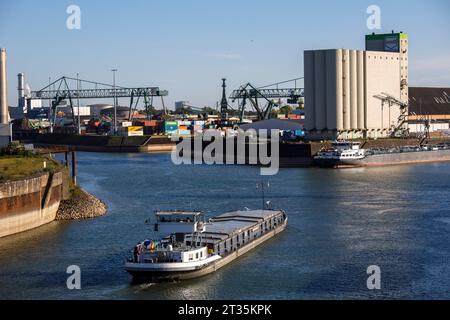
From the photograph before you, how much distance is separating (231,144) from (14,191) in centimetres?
3388

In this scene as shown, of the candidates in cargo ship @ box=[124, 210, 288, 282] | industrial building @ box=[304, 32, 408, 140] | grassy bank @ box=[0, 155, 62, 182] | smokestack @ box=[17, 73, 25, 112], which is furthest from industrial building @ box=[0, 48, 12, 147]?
smokestack @ box=[17, 73, 25, 112]

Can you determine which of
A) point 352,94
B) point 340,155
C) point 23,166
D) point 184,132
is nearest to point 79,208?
point 23,166

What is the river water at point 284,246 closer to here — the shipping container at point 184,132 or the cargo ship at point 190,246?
the cargo ship at point 190,246

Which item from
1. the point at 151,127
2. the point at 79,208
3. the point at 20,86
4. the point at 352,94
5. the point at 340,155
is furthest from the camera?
the point at 20,86

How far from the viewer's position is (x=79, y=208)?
25891 millimetres

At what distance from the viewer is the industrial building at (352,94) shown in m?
52.7

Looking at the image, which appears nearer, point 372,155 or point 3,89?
point 3,89

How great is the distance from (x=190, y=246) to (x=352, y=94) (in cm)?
3751

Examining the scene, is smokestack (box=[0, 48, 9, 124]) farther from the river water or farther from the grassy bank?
the grassy bank

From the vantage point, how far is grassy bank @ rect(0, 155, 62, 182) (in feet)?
81.7

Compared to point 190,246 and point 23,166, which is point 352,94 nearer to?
point 23,166
